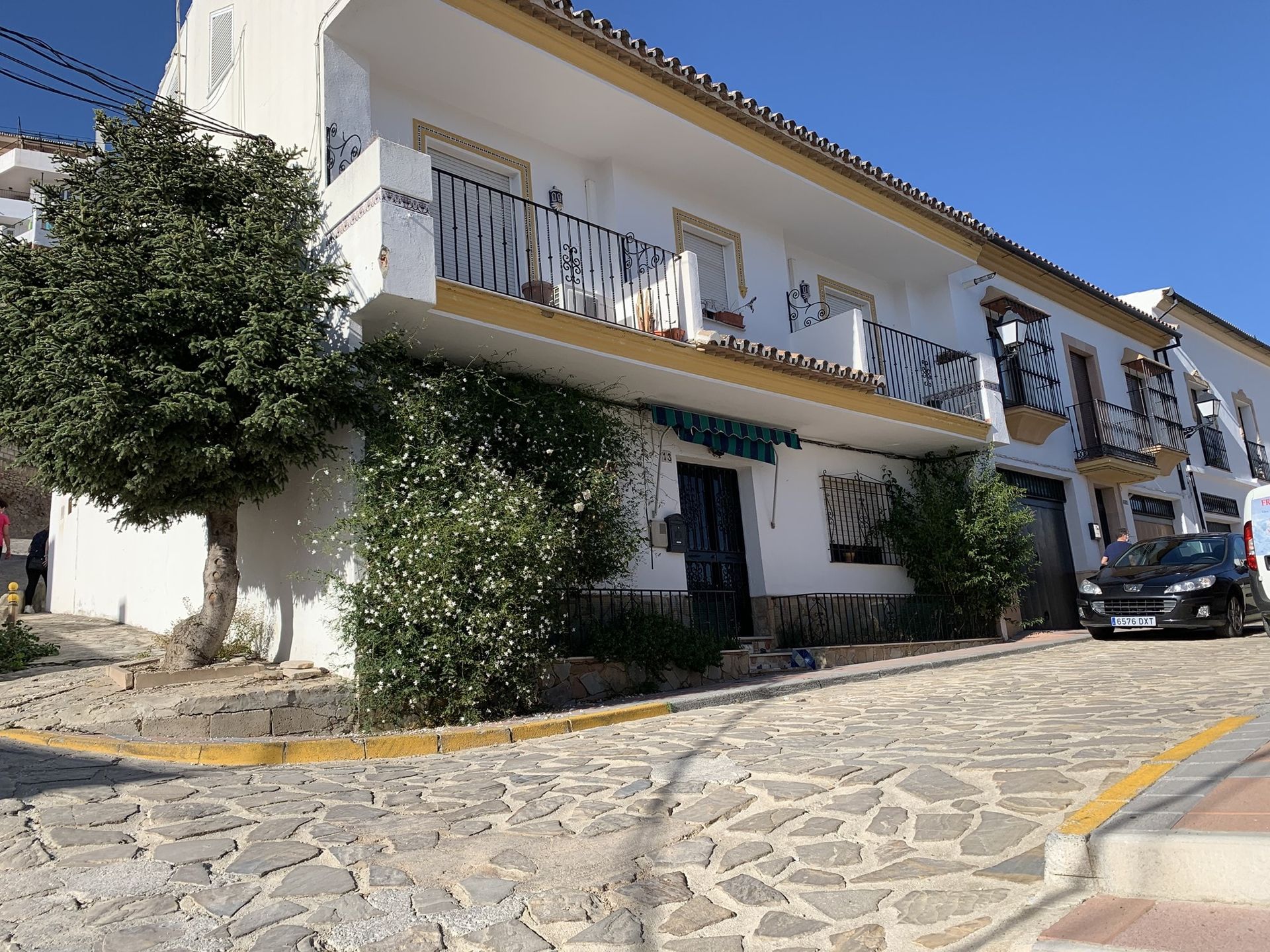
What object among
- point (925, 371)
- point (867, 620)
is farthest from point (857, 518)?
point (925, 371)

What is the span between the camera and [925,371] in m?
14.6

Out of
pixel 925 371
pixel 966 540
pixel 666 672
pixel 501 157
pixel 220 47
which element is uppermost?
pixel 220 47

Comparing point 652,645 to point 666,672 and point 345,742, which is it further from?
point 345,742

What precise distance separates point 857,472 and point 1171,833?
1135cm

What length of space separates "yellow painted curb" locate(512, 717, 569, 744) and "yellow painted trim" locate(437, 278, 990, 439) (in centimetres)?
348

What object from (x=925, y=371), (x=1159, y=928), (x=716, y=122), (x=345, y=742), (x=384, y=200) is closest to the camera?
(x=1159, y=928)

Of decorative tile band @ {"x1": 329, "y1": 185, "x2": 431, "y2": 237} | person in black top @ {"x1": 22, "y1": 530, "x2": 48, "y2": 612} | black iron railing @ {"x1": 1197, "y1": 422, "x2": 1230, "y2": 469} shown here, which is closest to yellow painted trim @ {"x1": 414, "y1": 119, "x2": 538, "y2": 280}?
decorative tile band @ {"x1": 329, "y1": 185, "x2": 431, "y2": 237}

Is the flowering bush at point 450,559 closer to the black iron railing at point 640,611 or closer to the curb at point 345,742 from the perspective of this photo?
the curb at point 345,742

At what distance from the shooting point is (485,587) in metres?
7.08

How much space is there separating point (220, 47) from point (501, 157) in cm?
385

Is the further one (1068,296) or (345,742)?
(1068,296)

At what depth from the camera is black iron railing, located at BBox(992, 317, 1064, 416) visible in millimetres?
16672

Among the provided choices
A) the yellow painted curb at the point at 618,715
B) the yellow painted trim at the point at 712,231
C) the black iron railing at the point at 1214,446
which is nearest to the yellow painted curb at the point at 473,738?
the yellow painted curb at the point at 618,715

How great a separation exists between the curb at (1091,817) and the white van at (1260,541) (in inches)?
218
